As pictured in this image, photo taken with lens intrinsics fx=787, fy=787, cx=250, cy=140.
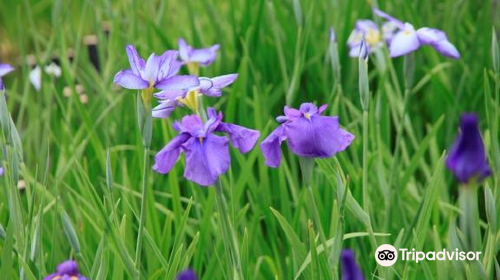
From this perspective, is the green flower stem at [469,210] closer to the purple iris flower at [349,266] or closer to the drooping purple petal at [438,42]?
the purple iris flower at [349,266]

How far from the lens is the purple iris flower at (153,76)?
39.8 inches

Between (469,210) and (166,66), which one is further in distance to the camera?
(166,66)

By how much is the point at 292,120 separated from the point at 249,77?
1125 millimetres

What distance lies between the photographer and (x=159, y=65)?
1052 millimetres

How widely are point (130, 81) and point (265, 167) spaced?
2.23ft

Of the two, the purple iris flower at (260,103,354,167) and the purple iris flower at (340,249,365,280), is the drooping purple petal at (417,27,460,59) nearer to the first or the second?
the purple iris flower at (260,103,354,167)

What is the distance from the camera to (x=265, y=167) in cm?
165

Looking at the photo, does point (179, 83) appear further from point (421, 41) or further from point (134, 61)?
point (421, 41)

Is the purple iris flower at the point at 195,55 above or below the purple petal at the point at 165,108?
below

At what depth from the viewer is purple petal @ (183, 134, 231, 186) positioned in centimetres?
97

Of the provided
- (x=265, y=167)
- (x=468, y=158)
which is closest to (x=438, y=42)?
(x=265, y=167)

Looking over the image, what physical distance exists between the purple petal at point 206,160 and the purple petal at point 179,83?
0.07 meters

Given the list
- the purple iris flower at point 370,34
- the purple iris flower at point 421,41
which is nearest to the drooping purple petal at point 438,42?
the purple iris flower at point 421,41

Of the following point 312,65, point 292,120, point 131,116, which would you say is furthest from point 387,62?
point 292,120
